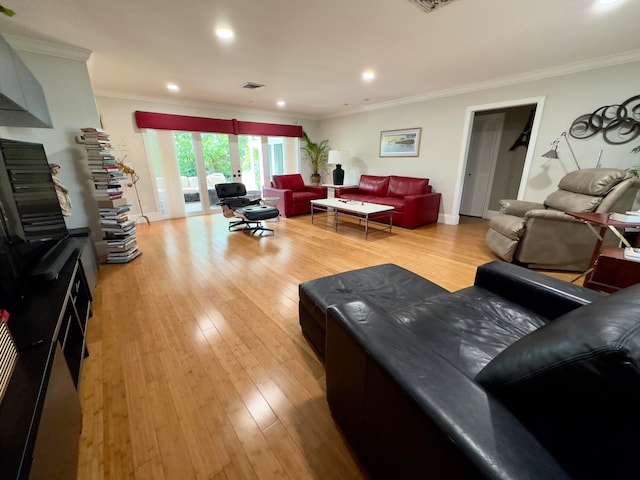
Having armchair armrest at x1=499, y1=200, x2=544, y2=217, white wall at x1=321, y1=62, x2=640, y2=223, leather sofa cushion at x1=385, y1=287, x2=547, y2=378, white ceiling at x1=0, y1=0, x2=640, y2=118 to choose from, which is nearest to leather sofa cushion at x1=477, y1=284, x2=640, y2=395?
leather sofa cushion at x1=385, y1=287, x2=547, y2=378

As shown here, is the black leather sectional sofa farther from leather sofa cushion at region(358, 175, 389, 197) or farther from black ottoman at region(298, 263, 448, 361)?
leather sofa cushion at region(358, 175, 389, 197)

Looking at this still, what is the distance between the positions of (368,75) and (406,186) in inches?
82.6

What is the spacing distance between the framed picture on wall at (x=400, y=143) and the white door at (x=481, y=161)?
1221 mm

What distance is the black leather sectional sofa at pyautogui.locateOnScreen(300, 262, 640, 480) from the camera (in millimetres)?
486

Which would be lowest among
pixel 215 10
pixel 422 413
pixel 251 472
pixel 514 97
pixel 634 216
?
pixel 251 472

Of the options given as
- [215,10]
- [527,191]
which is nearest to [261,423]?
[215,10]

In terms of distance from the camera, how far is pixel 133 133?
463 centimetres

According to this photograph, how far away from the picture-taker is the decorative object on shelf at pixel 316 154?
270 inches

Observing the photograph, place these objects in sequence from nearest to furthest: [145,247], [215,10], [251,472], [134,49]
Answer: [251,472]
[215,10]
[134,49]
[145,247]

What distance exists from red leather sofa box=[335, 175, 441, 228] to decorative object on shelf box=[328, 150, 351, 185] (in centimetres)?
64

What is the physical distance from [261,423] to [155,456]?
45 centimetres

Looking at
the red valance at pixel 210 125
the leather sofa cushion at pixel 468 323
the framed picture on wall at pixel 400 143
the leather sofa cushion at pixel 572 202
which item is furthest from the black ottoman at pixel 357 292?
the red valance at pixel 210 125

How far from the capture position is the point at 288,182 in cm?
577

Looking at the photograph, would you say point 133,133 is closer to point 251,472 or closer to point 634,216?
point 251,472
